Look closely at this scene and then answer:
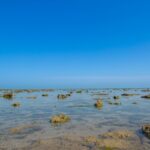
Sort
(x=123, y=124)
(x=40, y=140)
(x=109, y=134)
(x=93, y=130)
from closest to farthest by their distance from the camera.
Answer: (x=40, y=140)
(x=109, y=134)
(x=93, y=130)
(x=123, y=124)

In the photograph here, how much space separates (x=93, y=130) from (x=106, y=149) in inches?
172

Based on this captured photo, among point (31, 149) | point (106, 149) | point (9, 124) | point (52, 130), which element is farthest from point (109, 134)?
point (9, 124)

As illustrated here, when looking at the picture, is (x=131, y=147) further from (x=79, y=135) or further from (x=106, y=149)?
(x=79, y=135)

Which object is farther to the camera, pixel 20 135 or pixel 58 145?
pixel 20 135

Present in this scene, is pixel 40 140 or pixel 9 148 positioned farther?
pixel 40 140

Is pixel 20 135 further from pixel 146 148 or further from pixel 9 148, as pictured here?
pixel 146 148

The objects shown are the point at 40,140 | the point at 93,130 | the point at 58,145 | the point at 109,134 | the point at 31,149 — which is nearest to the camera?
the point at 31,149

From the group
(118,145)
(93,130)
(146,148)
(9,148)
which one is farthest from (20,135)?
(146,148)

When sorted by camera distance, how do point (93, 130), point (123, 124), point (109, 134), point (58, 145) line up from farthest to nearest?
point (123, 124), point (93, 130), point (109, 134), point (58, 145)

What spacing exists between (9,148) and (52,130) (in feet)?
15.2

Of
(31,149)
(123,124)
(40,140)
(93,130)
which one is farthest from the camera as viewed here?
(123,124)

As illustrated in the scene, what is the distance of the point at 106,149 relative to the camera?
11.3 meters

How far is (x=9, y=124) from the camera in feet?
58.7

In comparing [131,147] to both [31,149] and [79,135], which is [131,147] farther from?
[31,149]
